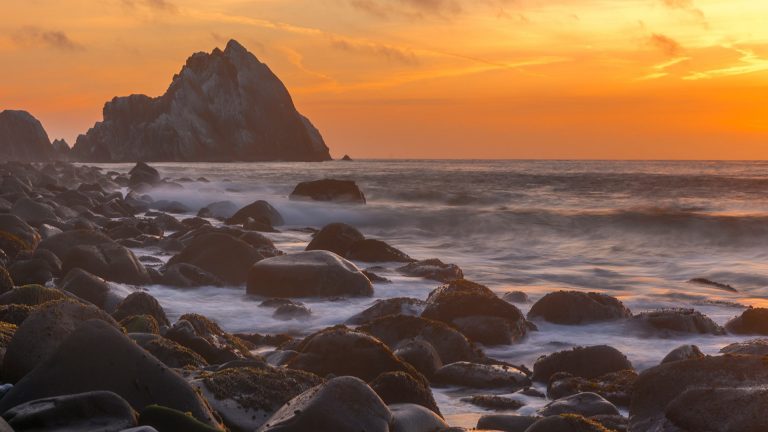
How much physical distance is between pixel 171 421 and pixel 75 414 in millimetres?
479

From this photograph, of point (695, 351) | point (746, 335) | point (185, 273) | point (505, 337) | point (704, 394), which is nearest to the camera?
point (704, 394)

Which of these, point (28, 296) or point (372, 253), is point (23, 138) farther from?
point (28, 296)

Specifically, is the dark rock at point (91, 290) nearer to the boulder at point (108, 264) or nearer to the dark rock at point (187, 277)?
the boulder at point (108, 264)

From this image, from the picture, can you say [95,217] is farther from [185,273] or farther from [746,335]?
[746,335]

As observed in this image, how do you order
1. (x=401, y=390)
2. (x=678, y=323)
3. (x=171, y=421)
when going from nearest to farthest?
1. (x=171, y=421)
2. (x=401, y=390)
3. (x=678, y=323)

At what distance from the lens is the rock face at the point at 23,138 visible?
487 ft

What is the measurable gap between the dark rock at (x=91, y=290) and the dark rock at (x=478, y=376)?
344 centimetres

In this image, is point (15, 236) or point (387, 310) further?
point (15, 236)

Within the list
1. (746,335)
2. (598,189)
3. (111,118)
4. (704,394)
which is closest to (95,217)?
(746,335)

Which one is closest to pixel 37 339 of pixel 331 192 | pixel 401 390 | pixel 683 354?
pixel 401 390

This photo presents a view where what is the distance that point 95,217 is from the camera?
19156 mm

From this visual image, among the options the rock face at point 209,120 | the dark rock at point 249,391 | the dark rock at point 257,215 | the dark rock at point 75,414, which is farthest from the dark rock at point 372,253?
the rock face at point 209,120

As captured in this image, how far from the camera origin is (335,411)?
14.4 feet

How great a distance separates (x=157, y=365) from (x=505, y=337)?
4.75m
